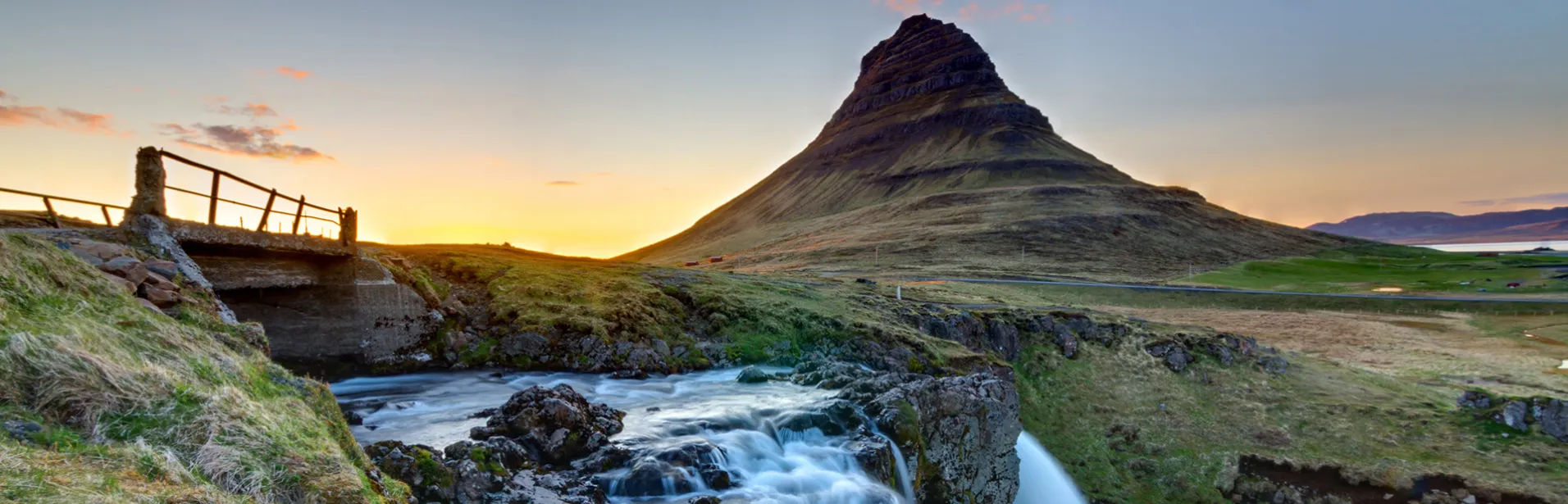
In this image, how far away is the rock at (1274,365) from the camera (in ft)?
115

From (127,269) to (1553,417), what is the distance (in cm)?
4452

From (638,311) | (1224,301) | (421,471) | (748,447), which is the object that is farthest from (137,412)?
(1224,301)

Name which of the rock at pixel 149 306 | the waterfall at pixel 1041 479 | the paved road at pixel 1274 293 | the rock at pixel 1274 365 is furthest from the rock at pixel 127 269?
the paved road at pixel 1274 293

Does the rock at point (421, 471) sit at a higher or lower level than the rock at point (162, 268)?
lower

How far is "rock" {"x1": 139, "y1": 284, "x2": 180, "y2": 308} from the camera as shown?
12938mm

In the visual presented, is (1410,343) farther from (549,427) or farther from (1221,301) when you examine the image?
(549,427)

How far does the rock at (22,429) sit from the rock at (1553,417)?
4157cm

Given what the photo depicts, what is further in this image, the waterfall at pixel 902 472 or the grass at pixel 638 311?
the grass at pixel 638 311

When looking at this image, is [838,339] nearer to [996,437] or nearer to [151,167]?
[996,437]

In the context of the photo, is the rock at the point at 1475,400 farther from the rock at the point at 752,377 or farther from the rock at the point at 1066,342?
the rock at the point at 752,377

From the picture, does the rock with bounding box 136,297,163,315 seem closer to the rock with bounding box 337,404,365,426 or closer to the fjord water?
the fjord water

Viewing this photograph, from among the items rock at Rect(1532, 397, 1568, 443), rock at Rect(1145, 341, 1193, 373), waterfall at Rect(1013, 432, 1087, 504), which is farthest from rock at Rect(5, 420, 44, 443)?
rock at Rect(1532, 397, 1568, 443)

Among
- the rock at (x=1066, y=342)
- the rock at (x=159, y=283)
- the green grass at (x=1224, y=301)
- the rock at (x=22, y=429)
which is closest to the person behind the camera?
the rock at (x=22, y=429)

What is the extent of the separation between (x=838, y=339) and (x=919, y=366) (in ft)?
11.3
